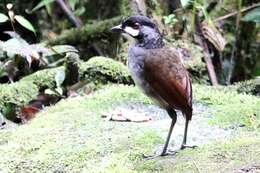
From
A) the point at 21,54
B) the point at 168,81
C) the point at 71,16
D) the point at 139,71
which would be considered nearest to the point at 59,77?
the point at 21,54

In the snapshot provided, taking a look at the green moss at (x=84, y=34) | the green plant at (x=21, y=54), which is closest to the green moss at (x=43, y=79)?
the green plant at (x=21, y=54)

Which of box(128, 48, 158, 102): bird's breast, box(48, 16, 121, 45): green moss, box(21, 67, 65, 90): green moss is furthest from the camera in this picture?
box(48, 16, 121, 45): green moss

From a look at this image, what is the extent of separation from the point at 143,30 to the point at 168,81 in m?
0.37

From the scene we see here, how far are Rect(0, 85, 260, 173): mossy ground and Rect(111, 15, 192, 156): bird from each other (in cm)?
23

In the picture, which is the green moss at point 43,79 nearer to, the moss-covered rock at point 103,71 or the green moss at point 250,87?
the moss-covered rock at point 103,71

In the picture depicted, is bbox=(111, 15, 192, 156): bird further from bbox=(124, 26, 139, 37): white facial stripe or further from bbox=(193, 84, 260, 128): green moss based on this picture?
bbox=(193, 84, 260, 128): green moss

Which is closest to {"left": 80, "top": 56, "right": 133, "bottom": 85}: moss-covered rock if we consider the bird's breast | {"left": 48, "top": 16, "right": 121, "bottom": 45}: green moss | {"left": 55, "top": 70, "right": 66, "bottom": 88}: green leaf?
{"left": 55, "top": 70, "right": 66, "bottom": 88}: green leaf

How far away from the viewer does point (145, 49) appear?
3.32 meters

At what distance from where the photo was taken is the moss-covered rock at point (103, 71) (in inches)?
204

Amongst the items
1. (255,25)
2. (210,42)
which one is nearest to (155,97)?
(210,42)

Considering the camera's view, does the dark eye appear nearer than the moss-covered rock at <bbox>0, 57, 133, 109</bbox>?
Yes

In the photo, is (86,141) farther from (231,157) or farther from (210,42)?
(210,42)

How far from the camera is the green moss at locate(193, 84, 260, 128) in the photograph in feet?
12.8

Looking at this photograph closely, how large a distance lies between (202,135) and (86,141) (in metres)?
0.74
